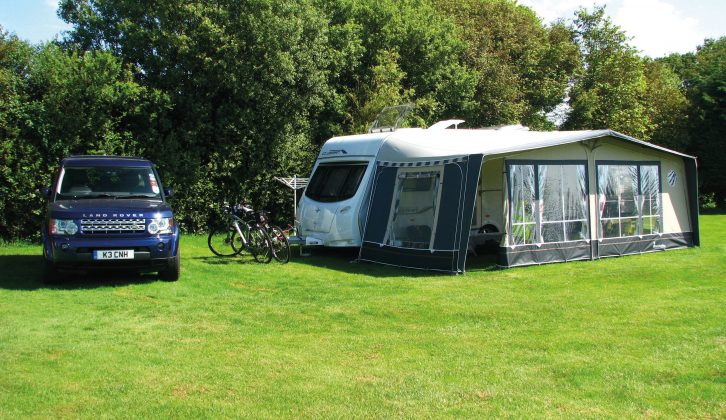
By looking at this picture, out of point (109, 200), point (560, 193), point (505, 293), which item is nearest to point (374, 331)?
point (505, 293)

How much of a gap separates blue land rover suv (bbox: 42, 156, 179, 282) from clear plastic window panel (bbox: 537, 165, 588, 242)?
6501 mm

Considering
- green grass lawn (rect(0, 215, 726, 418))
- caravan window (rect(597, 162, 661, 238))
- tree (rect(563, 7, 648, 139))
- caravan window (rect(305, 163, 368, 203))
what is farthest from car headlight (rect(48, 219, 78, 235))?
tree (rect(563, 7, 648, 139))

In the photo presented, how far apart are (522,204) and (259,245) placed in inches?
187

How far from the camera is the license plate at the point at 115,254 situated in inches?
355

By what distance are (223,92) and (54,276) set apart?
8189 mm

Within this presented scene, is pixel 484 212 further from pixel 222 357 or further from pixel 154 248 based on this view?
pixel 222 357

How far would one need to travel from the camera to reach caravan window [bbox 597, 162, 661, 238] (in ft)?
42.5

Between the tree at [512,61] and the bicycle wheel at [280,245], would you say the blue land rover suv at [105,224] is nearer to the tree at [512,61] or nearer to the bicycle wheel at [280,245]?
the bicycle wheel at [280,245]

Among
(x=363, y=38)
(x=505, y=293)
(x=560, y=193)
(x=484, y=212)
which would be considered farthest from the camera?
(x=363, y=38)

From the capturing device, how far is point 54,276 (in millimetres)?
9328

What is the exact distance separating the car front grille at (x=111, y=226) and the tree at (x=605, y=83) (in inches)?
918

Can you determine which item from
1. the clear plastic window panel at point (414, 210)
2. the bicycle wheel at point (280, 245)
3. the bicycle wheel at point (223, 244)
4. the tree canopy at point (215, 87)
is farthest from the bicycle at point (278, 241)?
the tree canopy at point (215, 87)

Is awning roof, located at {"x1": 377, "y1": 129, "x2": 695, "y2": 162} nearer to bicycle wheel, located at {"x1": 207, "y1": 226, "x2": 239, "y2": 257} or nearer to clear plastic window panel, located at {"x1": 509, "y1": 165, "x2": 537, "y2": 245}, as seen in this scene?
clear plastic window panel, located at {"x1": 509, "y1": 165, "x2": 537, "y2": 245}

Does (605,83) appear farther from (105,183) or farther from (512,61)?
(105,183)
